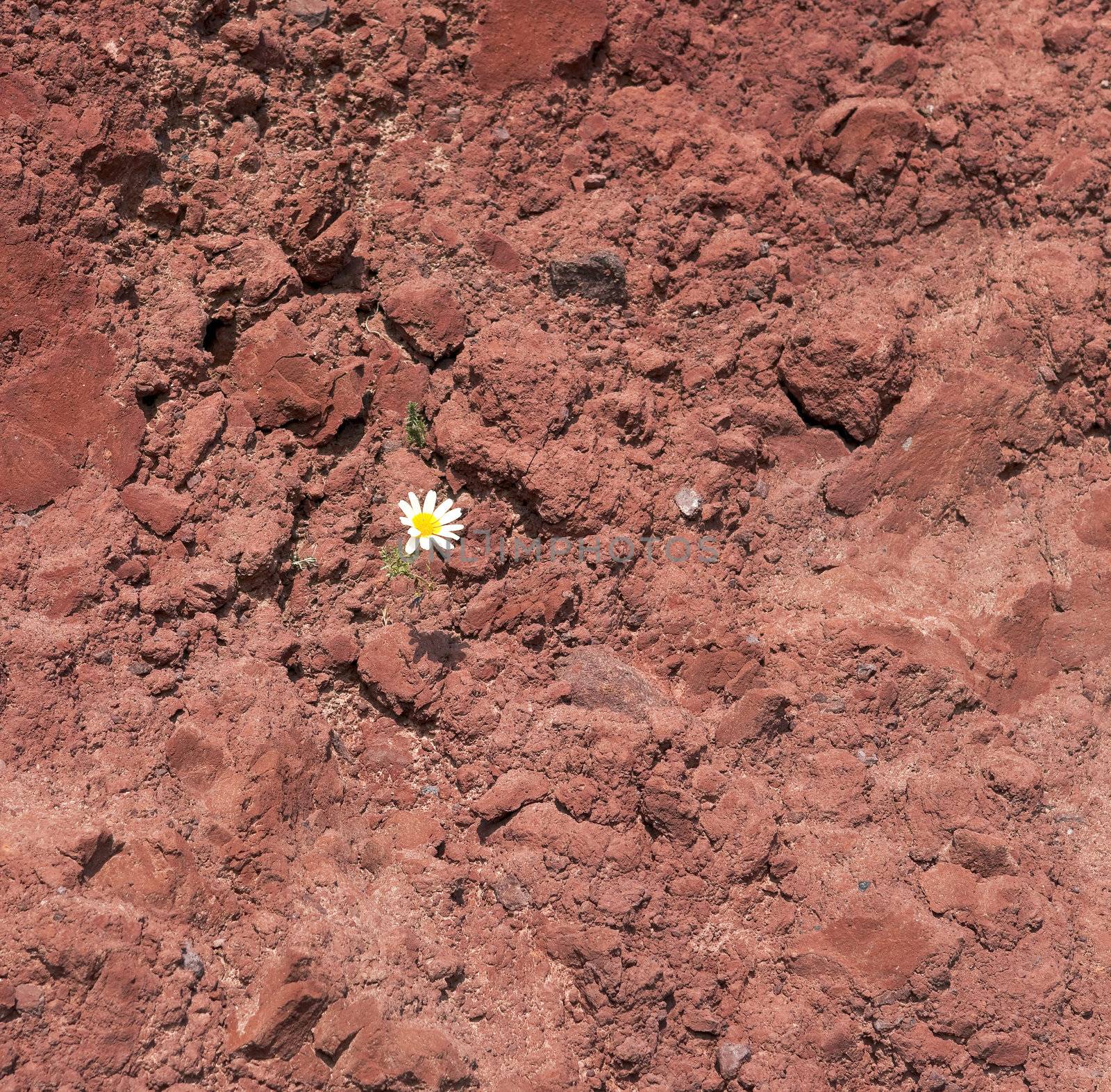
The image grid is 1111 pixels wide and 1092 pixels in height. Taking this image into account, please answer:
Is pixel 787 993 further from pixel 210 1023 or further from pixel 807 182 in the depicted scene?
pixel 807 182

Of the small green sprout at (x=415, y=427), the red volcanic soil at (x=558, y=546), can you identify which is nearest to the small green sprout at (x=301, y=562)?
the red volcanic soil at (x=558, y=546)

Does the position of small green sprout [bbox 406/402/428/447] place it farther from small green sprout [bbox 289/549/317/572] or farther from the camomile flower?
small green sprout [bbox 289/549/317/572]

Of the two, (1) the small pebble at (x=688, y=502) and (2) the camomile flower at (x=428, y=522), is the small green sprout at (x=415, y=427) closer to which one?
(2) the camomile flower at (x=428, y=522)

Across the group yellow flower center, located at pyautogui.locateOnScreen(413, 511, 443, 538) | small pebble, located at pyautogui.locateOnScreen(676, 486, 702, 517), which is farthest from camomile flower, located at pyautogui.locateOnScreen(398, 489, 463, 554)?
small pebble, located at pyautogui.locateOnScreen(676, 486, 702, 517)

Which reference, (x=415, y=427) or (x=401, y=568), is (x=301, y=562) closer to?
(x=401, y=568)

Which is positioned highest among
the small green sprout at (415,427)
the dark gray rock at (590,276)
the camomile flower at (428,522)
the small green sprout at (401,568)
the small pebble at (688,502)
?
the dark gray rock at (590,276)

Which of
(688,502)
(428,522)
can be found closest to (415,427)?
(428,522)
